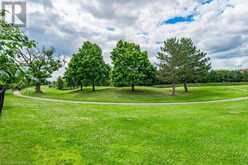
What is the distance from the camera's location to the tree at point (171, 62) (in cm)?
3800

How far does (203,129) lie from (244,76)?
66.5m

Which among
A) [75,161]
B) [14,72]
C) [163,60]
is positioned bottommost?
[75,161]

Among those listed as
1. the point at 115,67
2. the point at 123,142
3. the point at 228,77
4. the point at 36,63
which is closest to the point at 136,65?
the point at 115,67

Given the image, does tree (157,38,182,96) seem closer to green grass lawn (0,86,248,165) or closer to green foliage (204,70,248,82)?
green grass lawn (0,86,248,165)

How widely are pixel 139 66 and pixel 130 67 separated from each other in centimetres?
164

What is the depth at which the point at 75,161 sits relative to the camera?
633cm

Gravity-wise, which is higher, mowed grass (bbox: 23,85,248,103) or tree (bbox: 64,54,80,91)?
tree (bbox: 64,54,80,91)

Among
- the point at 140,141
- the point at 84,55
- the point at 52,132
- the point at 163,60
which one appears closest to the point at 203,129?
the point at 140,141

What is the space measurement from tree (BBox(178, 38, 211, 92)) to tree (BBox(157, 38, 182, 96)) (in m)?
0.59

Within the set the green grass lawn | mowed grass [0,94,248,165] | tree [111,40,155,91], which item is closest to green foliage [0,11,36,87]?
mowed grass [0,94,248,165]

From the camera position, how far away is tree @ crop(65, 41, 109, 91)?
40219mm

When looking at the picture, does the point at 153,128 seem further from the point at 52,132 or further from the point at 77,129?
the point at 52,132

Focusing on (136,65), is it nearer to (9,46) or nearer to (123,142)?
(123,142)

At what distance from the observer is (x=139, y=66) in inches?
1510
